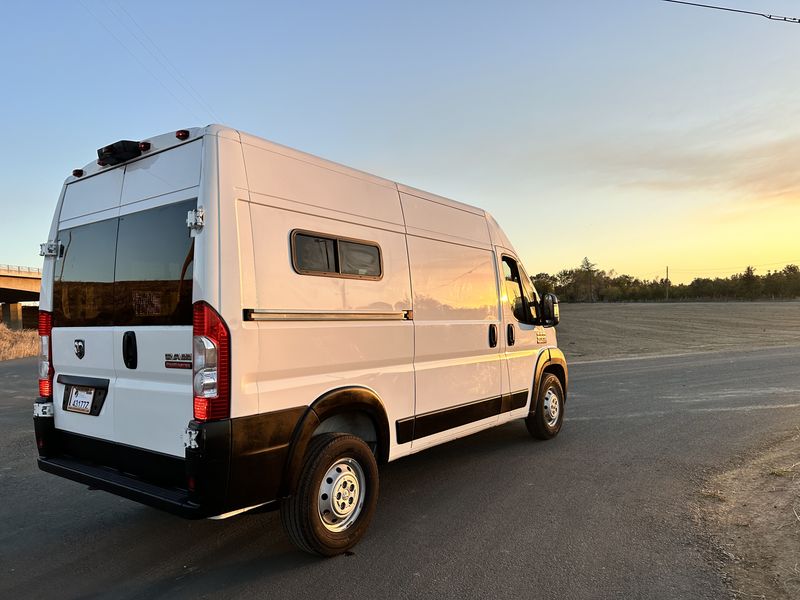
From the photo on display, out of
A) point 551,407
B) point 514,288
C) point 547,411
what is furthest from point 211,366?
point 551,407

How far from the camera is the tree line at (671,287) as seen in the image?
8229 centimetres

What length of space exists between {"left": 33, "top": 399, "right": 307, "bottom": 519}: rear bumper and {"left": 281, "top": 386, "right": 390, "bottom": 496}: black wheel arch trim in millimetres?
52

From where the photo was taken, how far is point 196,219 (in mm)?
3334

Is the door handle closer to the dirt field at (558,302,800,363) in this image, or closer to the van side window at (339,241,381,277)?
the van side window at (339,241,381,277)

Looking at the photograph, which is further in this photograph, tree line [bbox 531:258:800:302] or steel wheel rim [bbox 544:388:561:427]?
tree line [bbox 531:258:800:302]

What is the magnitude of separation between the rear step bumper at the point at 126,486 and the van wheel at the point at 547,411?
439 cm

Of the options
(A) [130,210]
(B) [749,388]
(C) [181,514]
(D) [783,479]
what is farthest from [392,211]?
(B) [749,388]

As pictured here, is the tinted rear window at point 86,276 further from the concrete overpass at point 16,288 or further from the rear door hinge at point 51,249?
the concrete overpass at point 16,288

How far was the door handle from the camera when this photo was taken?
12.3 ft

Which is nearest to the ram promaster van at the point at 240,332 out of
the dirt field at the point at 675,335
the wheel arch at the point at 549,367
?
the wheel arch at the point at 549,367

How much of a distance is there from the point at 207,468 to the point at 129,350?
3.64 feet

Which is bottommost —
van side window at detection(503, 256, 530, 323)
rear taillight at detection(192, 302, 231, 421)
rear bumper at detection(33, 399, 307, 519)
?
rear bumper at detection(33, 399, 307, 519)

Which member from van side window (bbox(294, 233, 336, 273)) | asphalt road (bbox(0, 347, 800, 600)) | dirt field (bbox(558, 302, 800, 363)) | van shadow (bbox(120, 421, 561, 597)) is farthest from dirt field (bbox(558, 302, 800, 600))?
dirt field (bbox(558, 302, 800, 363))

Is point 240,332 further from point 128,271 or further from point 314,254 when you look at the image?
point 128,271
